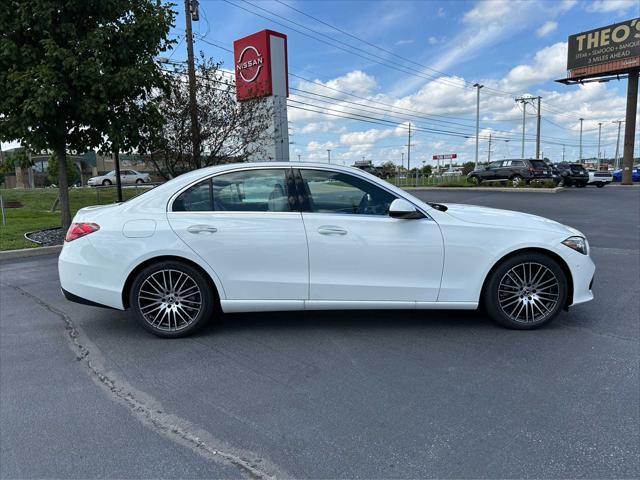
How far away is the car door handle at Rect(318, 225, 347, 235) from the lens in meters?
4.03

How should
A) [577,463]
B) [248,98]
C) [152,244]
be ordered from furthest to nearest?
1. [248,98]
2. [152,244]
3. [577,463]

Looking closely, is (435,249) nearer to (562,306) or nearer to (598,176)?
(562,306)

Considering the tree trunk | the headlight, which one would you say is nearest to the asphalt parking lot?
the headlight

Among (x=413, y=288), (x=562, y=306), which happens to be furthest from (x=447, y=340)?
(x=562, y=306)

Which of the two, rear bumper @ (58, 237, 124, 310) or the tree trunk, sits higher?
the tree trunk

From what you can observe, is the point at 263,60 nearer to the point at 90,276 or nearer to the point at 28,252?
the point at 28,252

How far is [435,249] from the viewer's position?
4.07m

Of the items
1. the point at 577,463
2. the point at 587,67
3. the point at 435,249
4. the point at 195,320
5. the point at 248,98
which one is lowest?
the point at 577,463

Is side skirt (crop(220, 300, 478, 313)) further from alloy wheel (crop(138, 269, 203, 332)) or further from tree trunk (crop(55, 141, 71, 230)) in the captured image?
tree trunk (crop(55, 141, 71, 230))

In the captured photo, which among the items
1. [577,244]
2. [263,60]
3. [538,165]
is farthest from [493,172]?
[577,244]

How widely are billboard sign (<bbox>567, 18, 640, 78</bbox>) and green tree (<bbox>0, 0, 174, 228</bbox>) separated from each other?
40.0 metres

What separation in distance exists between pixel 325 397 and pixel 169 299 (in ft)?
6.02

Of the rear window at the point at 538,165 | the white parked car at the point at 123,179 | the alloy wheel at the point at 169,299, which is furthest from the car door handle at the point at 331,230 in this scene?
the white parked car at the point at 123,179

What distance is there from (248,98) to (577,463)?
1271cm
